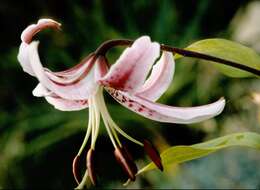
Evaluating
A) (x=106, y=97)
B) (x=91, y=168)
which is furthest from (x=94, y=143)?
(x=106, y=97)

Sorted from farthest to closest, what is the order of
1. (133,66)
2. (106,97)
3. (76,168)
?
(106,97), (76,168), (133,66)

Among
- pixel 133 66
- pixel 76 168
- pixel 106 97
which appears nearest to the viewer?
pixel 133 66

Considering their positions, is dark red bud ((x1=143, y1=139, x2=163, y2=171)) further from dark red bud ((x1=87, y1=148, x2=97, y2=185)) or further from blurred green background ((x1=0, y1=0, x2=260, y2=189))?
blurred green background ((x1=0, y1=0, x2=260, y2=189))

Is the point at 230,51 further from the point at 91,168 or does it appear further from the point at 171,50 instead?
the point at 91,168

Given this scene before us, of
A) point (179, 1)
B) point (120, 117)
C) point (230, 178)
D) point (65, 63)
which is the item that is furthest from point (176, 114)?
point (179, 1)

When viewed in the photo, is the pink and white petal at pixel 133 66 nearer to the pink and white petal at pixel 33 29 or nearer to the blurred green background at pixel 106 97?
the pink and white petal at pixel 33 29

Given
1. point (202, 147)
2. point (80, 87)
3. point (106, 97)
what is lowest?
point (106, 97)

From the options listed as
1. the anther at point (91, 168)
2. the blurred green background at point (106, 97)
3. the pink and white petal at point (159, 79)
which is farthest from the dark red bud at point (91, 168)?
the blurred green background at point (106, 97)

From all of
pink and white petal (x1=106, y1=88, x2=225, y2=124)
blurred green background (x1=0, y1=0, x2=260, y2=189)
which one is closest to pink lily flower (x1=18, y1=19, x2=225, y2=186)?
pink and white petal (x1=106, y1=88, x2=225, y2=124)
